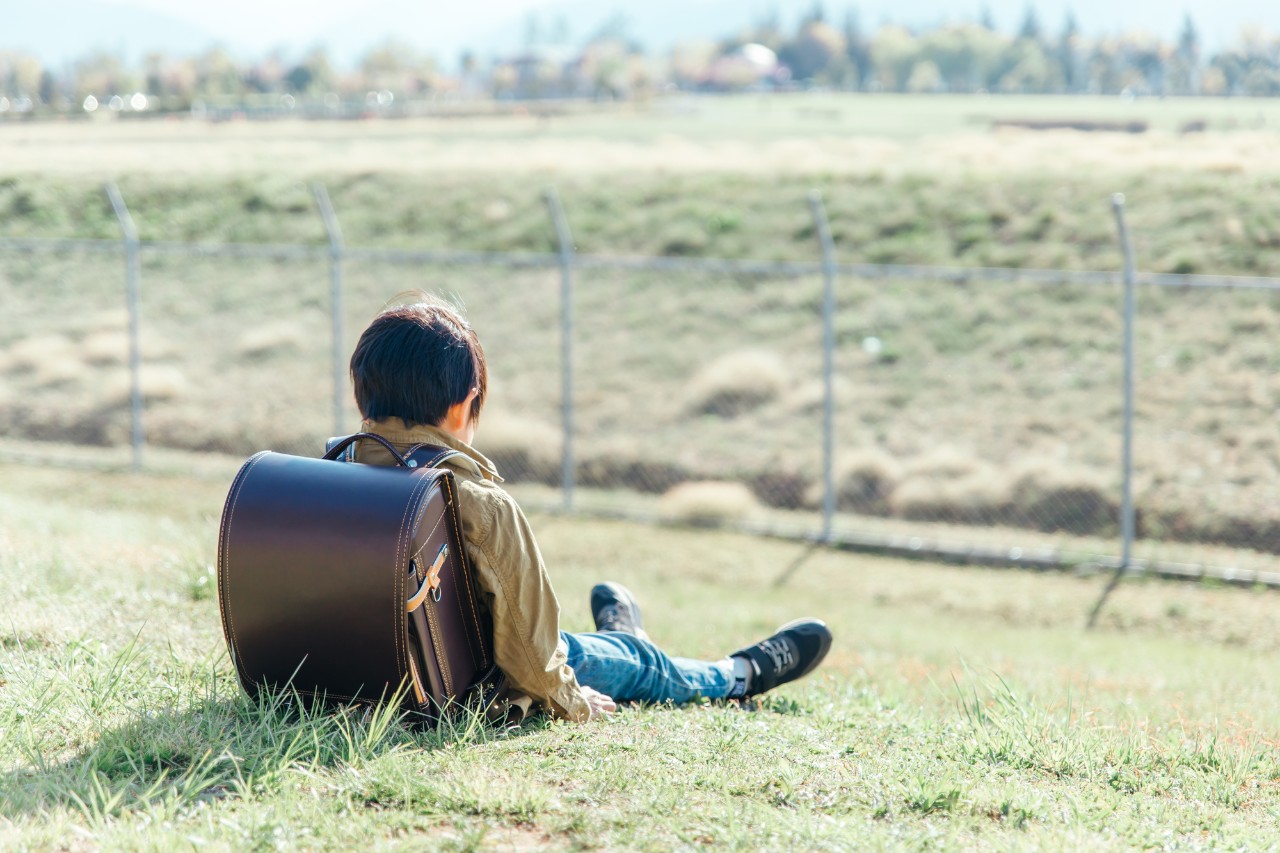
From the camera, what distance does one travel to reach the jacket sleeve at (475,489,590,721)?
3.04 meters

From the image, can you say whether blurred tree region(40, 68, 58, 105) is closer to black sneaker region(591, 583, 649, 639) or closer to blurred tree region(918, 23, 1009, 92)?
blurred tree region(918, 23, 1009, 92)

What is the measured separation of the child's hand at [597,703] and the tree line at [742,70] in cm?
1187

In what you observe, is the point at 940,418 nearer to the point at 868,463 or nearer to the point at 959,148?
the point at 868,463

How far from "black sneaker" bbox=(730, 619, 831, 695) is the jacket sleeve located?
3.22ft

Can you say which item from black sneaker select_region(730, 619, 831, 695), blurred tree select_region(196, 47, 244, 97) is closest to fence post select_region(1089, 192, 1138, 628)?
black sneaker select_region(730, 619, 831, 695)

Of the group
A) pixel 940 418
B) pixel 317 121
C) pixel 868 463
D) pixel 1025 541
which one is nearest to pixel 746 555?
pixel 1025 541

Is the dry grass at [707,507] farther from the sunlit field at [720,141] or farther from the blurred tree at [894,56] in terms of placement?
the blurred tree at [894,56]

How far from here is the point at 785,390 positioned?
13.0 metres

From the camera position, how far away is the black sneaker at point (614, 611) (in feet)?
13.6

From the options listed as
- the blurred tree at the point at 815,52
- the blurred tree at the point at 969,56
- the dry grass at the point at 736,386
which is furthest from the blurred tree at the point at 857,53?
the dry grass at the point at 736,386

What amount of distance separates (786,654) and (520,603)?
1298 millimetres

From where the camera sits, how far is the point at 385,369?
3062mm

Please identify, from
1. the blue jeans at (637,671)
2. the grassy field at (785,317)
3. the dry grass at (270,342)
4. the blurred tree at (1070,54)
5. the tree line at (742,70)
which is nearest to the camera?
the blue jeans at (637,671)

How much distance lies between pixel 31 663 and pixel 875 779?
223cm
